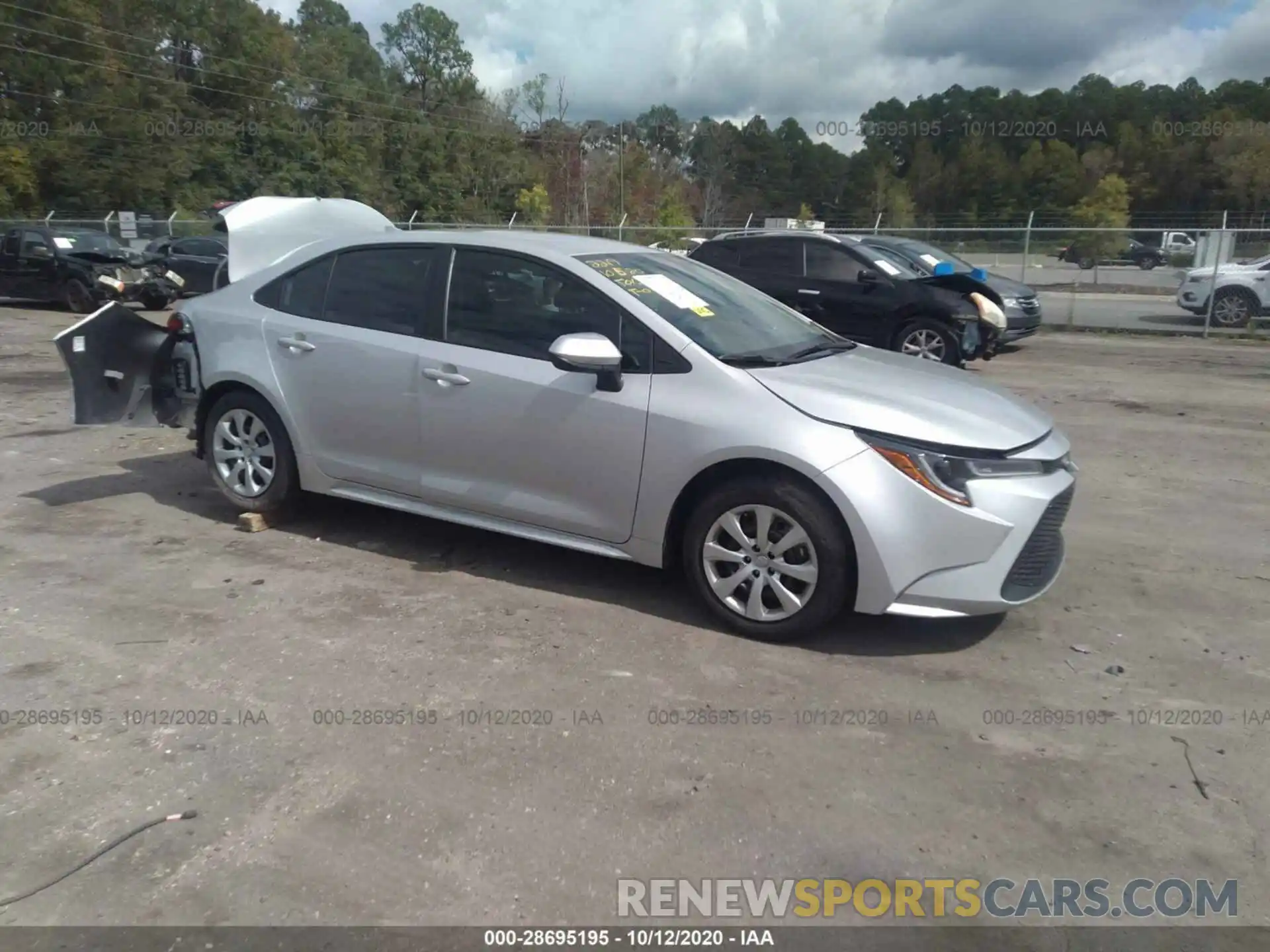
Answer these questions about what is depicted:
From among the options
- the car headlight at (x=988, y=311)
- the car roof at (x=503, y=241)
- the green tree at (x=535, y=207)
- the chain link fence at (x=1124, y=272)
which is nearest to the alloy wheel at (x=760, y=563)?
the car roof at (x=503, y=241)

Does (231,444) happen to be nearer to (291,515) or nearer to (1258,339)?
(291,515)

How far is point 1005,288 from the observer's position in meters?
15.3

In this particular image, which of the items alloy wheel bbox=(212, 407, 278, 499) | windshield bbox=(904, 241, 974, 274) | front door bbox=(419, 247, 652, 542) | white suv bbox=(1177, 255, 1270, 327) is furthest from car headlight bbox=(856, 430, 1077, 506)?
white suv bbox=(1177, 255, 1270, 327)

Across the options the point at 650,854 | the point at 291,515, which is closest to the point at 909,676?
the point at 650,854

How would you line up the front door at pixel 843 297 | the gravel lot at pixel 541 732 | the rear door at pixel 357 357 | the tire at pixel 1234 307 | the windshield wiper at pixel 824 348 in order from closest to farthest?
the gravel lot at pixel 541 732, the windshield wiper at pixel 824 348, the rear door at pixel 357 357, the front door at pixel 843 297, the tire at pixel 1234 307

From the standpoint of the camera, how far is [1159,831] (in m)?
3.18

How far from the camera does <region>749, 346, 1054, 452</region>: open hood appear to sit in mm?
4238

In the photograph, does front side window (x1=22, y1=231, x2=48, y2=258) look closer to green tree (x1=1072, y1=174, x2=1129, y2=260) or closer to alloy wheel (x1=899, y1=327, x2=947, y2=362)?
alloy wheel (x1=899, y1=327, x2=947, y2=362)

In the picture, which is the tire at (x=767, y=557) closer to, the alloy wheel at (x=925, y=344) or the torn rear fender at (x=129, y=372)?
the torn rear fender at (x=129, y=372)

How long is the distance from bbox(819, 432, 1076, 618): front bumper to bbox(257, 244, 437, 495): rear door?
2276 mm

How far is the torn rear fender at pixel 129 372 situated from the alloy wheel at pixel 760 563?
3438 mm

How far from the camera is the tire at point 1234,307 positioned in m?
16.4

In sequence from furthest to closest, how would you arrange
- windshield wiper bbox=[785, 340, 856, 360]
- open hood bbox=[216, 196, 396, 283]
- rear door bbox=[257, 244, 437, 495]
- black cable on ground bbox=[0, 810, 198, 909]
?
1. open hood bbox=[216, 196, 396, 283]
2. rear door bbox=[257, 244, 437, 495]
3. windshield wiper bbox=[785, 340, 856, 360]
4. black cable on ground bbox=[0, 810, 198, 909]

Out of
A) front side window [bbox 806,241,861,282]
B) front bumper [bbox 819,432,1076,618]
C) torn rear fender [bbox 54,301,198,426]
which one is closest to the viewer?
front bumper [bbox 819,432,1076,618]
